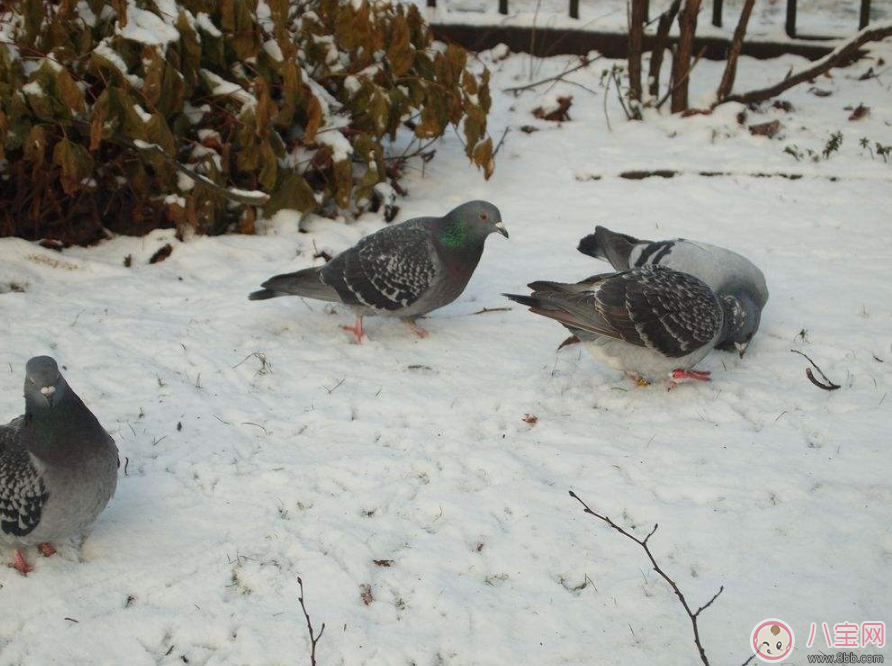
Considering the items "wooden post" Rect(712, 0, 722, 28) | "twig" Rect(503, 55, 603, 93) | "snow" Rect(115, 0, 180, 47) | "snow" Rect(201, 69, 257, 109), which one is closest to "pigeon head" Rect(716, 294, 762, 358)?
"snow" Rect(201, 69, 257, 109)

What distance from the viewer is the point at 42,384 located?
2.78m

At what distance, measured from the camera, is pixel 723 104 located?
7469mm

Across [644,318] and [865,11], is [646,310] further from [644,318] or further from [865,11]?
[865,11]

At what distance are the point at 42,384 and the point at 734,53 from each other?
6.07 meters

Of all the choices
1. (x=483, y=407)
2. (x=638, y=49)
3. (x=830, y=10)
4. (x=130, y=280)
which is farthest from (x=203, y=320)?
(x=830, y=10)

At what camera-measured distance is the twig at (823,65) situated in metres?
6.59

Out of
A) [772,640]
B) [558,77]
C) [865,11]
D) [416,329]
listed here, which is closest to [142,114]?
[416,329]

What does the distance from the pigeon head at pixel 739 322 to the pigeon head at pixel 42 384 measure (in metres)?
2.84

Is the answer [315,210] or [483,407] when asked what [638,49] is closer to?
[315,210]

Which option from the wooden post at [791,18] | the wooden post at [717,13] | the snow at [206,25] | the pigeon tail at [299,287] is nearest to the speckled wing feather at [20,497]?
the pigeon tail at [299,287]

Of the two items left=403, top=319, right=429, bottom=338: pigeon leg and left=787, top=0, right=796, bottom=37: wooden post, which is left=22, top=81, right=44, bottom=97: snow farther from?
left=787, top=0, right=796, bottom=37: wooden post

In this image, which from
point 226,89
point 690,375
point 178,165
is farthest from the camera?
point 226,89

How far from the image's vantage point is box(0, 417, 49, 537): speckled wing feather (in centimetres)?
279

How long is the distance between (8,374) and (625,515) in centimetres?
269
